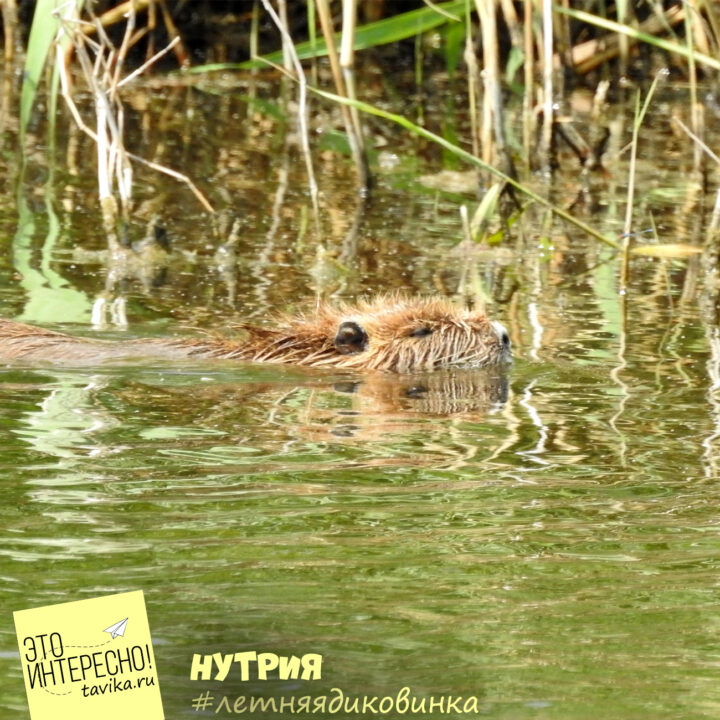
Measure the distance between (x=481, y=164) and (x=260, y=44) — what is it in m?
7.33

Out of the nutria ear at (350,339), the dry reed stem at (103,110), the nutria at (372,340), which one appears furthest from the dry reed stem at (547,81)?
the nutria ear at (350,339)

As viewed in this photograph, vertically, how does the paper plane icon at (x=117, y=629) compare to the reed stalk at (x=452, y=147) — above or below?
below

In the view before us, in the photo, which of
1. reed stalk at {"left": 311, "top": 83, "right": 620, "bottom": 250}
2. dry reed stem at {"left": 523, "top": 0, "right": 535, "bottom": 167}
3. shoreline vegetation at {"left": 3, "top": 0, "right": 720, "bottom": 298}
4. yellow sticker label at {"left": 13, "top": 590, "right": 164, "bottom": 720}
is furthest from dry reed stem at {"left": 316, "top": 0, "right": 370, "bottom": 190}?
yellow sticker label at {"left": 13, "top": 590, "right": 164, "bottom": 720}

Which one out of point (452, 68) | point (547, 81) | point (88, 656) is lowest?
point (88, 656)

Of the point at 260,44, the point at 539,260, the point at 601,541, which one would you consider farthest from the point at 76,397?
the point at 260,44

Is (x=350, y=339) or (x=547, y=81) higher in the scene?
(x=547, y=81)

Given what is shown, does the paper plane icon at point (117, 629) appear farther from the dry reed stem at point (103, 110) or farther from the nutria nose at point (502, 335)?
the dry reed stem at point (103, 110)

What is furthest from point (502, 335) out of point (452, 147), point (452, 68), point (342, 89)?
point (452, 68)

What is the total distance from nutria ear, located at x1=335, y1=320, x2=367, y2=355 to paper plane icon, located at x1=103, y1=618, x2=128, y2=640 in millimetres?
3227

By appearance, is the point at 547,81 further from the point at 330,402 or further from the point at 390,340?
the point at 330,402

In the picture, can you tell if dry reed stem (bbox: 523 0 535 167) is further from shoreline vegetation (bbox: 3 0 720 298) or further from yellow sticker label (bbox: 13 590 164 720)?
yellow sticker label (bbox: 13 590 164 720)

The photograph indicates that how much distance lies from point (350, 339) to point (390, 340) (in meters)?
0.17

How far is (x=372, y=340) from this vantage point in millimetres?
6410

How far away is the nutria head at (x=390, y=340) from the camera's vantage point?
20.7 ft
